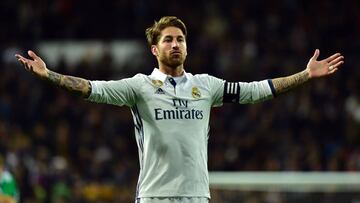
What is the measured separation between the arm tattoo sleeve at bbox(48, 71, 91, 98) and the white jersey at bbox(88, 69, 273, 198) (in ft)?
0.17

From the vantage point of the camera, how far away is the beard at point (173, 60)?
20.0 ft

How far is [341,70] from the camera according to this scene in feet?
56.2

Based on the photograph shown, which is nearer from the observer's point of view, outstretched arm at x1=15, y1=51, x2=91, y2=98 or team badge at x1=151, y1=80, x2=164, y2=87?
outstretched arm at x1=15, y1=51, x2=91, y2=98

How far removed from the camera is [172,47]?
20.0 feet

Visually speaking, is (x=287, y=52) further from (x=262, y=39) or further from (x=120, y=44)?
(x=120, y=44)

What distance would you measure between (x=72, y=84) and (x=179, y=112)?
66 cm

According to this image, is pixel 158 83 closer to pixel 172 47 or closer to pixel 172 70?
pixel 172 70

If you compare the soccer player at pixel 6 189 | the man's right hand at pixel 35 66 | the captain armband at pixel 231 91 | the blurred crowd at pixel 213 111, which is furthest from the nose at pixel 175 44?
the blurred crowd at pixel 213 111

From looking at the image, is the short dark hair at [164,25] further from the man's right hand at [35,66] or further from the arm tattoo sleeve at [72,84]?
the man's right hand at [35,66]

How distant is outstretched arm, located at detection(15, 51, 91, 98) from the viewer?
18.9ft

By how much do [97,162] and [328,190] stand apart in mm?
5150

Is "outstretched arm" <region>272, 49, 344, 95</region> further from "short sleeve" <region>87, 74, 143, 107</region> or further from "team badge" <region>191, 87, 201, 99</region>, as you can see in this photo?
"short sleeve" <region>87, 74, 143, 107</region>

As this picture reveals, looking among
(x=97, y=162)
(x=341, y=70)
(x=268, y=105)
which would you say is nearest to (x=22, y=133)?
(x=97, y=162)

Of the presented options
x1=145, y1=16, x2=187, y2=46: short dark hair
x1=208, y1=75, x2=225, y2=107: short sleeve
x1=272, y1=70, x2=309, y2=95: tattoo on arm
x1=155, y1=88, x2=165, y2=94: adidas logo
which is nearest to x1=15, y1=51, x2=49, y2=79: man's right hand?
x1=155, y1=88, x2=165, y2=94: adidas logo
